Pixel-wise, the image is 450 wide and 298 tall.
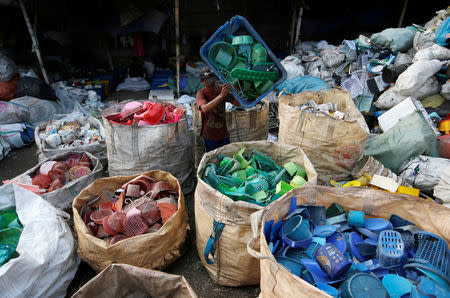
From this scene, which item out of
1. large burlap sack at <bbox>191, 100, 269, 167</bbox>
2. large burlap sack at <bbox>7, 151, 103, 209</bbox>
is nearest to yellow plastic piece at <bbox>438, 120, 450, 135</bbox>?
large burlap sack at <bbox>191, 100, 269, 167</bbox>

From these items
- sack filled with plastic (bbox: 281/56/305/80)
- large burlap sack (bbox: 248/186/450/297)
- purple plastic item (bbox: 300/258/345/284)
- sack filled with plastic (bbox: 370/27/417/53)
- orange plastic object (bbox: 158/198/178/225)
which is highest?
sack filled with plastic (bbox: 370/27/417/53)

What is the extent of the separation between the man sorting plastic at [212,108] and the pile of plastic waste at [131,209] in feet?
2.16

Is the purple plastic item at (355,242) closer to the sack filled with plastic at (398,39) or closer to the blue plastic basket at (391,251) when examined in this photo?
the blue plastic basket at (391,251)

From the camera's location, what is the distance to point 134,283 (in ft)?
5.82

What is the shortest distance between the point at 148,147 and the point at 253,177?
1.07 metres

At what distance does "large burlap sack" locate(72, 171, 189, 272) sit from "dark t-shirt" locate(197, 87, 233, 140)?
2.72 feet

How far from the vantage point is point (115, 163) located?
2.68 m

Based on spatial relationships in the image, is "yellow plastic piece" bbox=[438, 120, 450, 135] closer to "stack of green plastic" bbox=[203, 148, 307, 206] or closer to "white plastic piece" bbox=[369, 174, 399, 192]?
"white plastic piece" bbox=[369, 174, 399, 192]

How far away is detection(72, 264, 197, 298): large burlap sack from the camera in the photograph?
5.43 ft

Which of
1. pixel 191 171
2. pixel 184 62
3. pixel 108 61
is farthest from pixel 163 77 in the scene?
pixel 191 171

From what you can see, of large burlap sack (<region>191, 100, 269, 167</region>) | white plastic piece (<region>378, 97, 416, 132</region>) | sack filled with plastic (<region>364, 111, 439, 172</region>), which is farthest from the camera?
white plastic piece (<region>378, 97, 416, 132</region>)

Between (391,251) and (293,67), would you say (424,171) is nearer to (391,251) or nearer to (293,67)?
(391,251)

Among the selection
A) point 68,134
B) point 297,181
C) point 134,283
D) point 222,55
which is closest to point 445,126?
point 297,181

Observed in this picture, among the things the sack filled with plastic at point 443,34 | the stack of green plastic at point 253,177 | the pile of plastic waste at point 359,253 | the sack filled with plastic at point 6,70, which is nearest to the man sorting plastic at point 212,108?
the stack of green plastic at point 253,177
